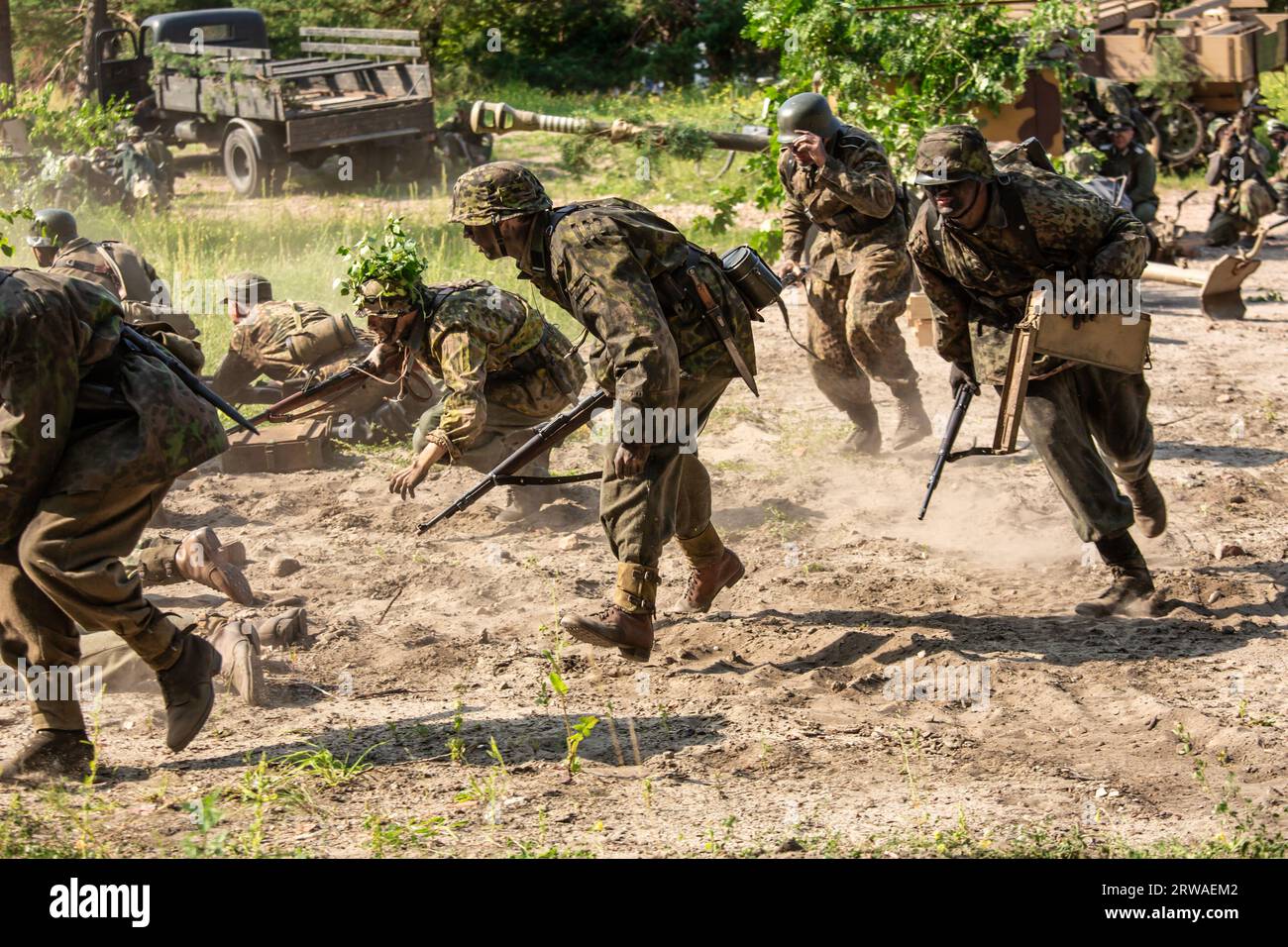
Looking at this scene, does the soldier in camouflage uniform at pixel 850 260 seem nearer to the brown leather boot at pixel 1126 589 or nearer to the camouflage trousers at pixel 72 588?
the brown leather boot at pixel 1126 589

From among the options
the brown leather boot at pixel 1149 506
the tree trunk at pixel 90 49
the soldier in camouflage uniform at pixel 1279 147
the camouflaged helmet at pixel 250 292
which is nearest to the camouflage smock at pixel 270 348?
the camouflaged helmet at pixel 250 292

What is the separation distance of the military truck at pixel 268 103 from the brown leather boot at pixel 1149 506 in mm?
11439

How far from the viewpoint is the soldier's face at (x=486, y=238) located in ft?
16.2

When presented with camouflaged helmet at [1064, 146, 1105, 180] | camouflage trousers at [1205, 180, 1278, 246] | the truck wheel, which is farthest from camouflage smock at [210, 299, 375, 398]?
camouflage trousers at [1205, 180, 1278, 246]

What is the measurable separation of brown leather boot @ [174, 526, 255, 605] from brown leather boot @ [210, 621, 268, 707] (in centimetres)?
62

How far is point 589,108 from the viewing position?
19125mm

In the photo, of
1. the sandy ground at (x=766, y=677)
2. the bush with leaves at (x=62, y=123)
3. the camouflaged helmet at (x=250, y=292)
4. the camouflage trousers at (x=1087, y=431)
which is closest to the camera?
the sandy ground at (x=766, y=677)

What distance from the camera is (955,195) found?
512cm

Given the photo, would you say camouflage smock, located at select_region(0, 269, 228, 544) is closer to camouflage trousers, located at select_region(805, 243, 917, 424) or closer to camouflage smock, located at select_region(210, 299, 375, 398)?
camouflage smock, located at select_region(210, 299, 375, 398)

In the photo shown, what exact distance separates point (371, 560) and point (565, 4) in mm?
17856

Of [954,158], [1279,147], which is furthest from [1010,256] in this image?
[1279,147]

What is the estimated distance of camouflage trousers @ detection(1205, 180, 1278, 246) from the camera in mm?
13023

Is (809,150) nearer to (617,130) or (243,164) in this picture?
(617,130)

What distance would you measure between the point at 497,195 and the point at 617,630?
148 cm
